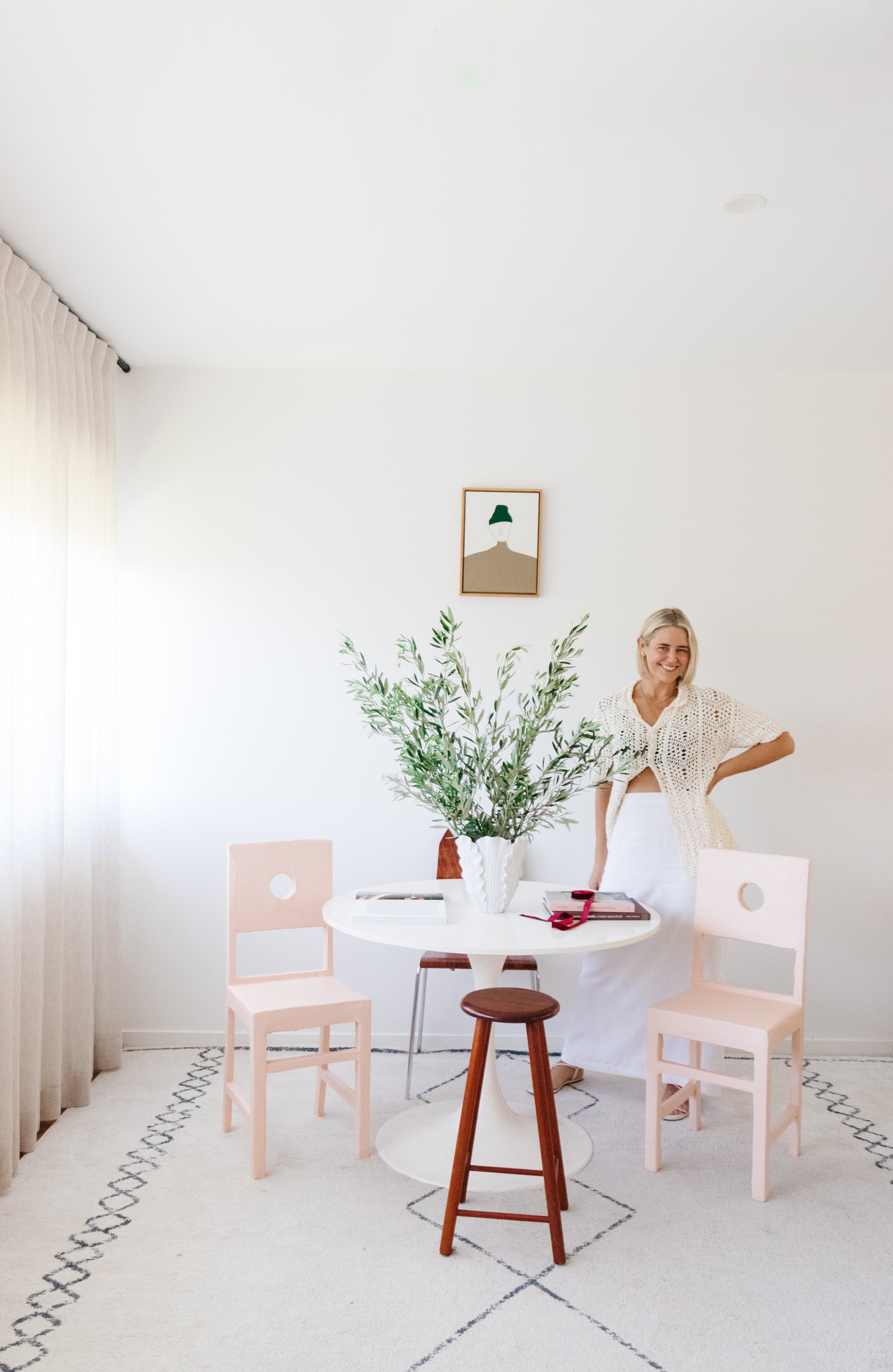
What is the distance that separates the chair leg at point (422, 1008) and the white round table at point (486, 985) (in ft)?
1.36

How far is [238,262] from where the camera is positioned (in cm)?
273

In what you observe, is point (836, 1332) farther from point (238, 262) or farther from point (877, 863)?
point (238, 262)

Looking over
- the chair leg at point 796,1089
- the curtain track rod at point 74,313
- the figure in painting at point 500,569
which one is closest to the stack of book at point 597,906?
the chair leg at point 796,1089

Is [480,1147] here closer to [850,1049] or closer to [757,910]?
[757,910]

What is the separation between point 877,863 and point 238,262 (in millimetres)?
3050

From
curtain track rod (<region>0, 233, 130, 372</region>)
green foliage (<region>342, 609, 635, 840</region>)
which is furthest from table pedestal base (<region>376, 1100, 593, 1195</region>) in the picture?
curtain track rod (<region>0, 233, 130, 372</region>)

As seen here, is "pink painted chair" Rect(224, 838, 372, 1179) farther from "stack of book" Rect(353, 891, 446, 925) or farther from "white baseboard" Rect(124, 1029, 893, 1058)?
"white baseboard" Rect(124, 1029, 893, 1058)

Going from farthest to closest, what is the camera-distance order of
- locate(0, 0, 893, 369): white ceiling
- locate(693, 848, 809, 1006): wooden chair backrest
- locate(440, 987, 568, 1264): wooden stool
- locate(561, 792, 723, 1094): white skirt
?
locate(561, 792, 723, 1094): white skirt < locate(693, 848, 809, 1006): wooden chair backrest < locate(440, 987, 568, 1264): wooden stool < locate(0, 0, 893, 369): white ceiling

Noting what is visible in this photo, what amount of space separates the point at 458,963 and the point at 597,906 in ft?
2.19

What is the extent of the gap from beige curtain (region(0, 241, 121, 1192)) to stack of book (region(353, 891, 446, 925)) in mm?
948

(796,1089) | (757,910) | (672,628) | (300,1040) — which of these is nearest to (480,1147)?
(796,1089)

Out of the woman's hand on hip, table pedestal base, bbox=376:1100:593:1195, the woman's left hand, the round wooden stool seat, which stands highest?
the woman's left hand

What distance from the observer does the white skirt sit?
295cm

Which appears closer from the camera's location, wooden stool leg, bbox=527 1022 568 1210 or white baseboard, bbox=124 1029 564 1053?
wooden stool leg, bbox=527 1022 568 1210
